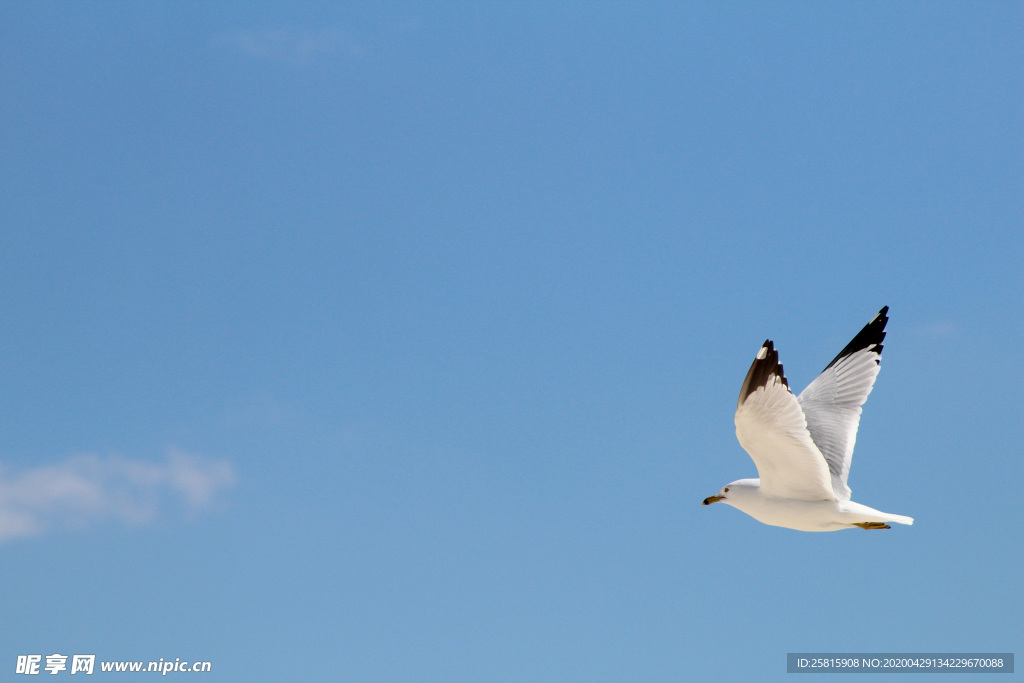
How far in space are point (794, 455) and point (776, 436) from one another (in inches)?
13.8

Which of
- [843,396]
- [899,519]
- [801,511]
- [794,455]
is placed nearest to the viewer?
[794,455]

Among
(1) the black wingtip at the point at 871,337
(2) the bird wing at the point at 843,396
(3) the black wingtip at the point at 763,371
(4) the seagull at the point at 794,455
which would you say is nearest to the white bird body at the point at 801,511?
(4) the seagull at the point at 794,455

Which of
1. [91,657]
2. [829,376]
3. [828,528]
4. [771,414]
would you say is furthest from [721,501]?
[91,657]

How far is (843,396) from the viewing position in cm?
1203

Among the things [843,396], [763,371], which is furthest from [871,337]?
[763,371]

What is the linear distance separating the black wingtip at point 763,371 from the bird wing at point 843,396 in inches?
93.0

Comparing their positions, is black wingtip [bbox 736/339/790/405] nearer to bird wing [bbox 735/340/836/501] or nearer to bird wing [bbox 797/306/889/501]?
bird wing [bbox 735/340/836/501]

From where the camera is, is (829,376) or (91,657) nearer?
(829,376)

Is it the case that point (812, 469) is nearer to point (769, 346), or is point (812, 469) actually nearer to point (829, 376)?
point (769, 346)

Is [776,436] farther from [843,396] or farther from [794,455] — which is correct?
[843,396]

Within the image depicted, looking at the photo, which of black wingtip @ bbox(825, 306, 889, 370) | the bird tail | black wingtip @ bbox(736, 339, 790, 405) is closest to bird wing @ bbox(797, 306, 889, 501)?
black wingtip @ bbox(825, 306, 889, 370)

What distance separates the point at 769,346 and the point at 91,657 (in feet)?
37.4

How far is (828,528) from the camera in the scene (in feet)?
32.7

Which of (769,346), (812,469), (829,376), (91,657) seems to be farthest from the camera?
(91,657)
